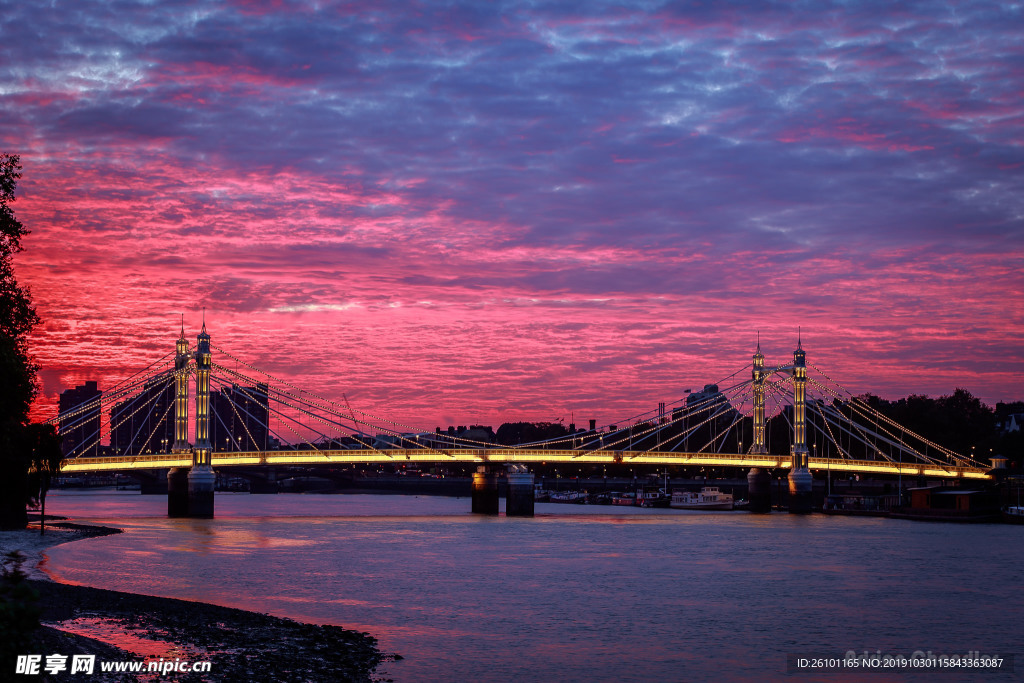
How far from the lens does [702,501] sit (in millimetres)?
126500

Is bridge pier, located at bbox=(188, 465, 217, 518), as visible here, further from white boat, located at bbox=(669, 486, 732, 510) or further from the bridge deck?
white boat, located at bbox=(669, 486, 732, 510)

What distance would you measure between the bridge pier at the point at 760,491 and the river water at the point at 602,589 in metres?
30.4

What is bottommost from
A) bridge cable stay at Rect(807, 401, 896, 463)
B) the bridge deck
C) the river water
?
the river water

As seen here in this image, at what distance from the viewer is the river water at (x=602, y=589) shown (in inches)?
1214

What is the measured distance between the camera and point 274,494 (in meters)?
190

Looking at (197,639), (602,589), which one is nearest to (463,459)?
(602,589)

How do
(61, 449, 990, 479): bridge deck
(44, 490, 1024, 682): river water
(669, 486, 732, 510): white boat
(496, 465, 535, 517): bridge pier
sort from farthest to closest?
(669, 486, 732, 510): white boat < (496, 465, 535, 517): bridge pier < (61, 449, 990, 479): bridge deck < (44, 490, 1024, 682): river water

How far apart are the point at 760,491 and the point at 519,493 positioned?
27.9 m

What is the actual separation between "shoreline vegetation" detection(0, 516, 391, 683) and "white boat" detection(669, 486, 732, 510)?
313 ft

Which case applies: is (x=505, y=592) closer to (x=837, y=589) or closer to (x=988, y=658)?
(x=837, y=589)

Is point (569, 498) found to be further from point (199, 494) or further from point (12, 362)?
point (12, 362)

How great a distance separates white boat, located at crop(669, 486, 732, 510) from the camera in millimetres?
123769

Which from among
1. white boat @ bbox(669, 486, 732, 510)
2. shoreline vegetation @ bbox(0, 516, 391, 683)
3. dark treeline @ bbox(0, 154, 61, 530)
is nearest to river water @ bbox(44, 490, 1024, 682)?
shoreline vegetation @ bbox(0, 516, 391, 683)

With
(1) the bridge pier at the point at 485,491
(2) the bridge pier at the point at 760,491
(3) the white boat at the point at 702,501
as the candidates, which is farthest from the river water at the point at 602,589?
(3) the white boat at the point at 702,501
